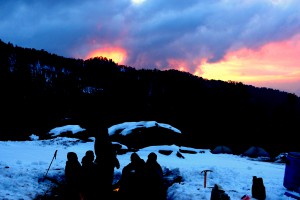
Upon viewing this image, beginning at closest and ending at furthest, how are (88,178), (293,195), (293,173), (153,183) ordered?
1. (153,183)
2. (88,178)
3. (293,195)
4. (293,173)

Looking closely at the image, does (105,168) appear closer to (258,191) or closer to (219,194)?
(219,194)

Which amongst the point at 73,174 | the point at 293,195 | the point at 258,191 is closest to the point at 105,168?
the point at 73,174

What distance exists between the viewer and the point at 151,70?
126250mm

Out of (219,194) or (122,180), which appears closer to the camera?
(219,194)

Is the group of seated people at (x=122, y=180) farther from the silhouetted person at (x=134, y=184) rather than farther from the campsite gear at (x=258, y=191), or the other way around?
the campsite gear at (x=258, y=191)

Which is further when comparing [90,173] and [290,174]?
[290,174]

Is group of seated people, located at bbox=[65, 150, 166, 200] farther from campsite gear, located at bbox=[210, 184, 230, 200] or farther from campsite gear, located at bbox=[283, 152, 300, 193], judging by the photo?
campsite gear, located at bbox=[283, 152, 300, 193]

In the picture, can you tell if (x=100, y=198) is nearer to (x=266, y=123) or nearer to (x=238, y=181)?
(x=238, y=181)

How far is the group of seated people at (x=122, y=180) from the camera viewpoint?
7.96 metres

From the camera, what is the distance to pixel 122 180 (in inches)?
322

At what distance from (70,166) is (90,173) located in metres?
0.52

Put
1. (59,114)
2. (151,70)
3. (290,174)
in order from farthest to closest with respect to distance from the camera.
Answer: (151,70) → (59,114) → (290,174)

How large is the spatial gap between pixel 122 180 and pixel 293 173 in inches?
247

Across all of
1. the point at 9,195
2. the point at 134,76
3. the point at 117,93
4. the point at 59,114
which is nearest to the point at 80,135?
the point at 9,195
